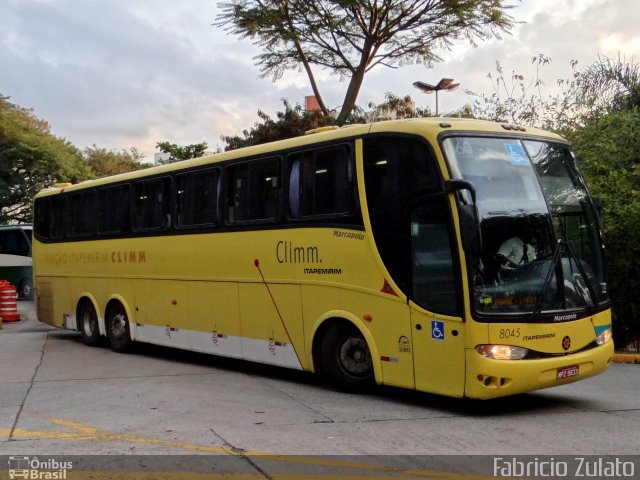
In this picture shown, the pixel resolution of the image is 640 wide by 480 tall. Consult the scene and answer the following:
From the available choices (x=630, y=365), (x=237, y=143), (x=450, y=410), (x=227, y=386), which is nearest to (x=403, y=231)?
(x=450, y=410)

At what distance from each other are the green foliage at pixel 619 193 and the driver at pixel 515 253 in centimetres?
595

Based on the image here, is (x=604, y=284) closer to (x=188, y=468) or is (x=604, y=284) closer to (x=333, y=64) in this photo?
(x=188, y=468)

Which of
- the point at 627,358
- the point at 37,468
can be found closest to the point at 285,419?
the point at 37,468

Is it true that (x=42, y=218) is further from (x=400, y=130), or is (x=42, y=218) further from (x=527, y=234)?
(x=527, y=234)

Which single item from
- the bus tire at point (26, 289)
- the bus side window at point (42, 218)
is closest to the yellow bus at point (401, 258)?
the bus side window at point (42, 218)

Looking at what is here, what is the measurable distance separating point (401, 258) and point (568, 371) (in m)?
2.13

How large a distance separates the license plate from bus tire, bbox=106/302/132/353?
8.55 m

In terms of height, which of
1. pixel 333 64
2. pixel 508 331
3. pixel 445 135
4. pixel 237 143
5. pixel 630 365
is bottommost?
pixel 630 365

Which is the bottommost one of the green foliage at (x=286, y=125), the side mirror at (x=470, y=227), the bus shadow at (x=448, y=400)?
→ the bus shadow at (x=448, y=400)

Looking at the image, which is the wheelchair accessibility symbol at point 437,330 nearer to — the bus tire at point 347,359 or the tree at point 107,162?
the bus tire at point 347,359

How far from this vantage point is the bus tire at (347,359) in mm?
9430

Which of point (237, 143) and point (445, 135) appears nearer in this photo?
point (445, 135)

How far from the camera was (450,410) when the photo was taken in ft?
28.3

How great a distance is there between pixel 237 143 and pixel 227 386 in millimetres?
20397
